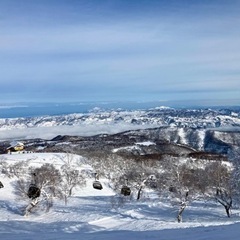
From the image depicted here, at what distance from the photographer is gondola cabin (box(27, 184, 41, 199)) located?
1821 inches

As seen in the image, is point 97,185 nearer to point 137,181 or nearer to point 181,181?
point 137,181

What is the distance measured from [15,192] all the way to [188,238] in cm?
3985

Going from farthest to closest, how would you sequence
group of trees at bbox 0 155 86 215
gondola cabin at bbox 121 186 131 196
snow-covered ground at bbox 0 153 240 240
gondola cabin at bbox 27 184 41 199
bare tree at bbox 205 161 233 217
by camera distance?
gondola cabin at bbox 121 186 131 196 < group of trees at bbox 0 155 86 215 < gondola cabin at bbox 27 184 41 199 < bare tree at bbox 205 161 233 217 < snow-covered ground at bbox 0 153 240 240

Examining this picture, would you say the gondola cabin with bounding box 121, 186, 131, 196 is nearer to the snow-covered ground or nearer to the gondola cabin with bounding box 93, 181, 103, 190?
the snow-covered ground

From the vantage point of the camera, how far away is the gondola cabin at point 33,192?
4625cm

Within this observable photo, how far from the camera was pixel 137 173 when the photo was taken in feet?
213

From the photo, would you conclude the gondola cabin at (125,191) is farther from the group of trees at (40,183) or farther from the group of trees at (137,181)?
the group of trees at (40,183)

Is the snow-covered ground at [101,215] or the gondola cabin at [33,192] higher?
the gondola cabin at [33,192]

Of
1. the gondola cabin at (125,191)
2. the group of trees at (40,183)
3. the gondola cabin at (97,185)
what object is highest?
the group of trees at (40,183)

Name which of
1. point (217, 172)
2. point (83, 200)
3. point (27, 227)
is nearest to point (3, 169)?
point (83, 200)

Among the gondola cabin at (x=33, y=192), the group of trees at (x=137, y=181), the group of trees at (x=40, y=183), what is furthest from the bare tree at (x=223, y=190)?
the gondola cabin at (x=33, y=192)

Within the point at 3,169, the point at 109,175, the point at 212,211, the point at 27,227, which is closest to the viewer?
the point at 27,227

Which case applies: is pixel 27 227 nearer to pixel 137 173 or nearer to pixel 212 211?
pixel 212 211

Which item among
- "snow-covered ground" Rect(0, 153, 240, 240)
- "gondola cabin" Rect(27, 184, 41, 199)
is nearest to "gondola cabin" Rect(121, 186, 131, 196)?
"snow-covered ground" Rect(0, 153, 240, 240)
